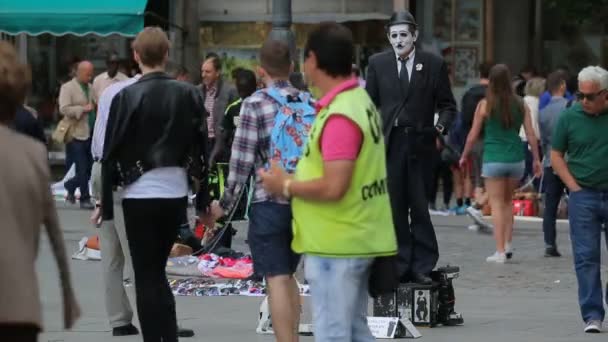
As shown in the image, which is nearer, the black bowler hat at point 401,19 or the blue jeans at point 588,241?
the blue jeans at point 588,241

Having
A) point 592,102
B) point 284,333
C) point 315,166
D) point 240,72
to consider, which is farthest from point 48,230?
point 240,72

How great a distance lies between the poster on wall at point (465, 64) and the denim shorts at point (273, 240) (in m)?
16.8

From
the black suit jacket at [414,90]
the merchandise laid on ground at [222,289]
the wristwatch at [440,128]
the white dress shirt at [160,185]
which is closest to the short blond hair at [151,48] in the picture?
the white dress shirt at [160,185]

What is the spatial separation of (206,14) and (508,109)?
10357mm

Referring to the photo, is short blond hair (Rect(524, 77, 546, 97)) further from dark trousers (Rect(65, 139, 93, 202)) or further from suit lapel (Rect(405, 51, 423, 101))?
suit lapel (Rect(405, 51, 423, 101))

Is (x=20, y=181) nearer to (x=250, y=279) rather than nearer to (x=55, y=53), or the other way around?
(x=250, y=279)

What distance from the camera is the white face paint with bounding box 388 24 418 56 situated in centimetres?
1093

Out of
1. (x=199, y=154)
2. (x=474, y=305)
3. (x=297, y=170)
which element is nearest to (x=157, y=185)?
(x=199, y=154)

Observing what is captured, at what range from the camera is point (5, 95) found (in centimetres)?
541

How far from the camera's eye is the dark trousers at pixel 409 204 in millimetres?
10750

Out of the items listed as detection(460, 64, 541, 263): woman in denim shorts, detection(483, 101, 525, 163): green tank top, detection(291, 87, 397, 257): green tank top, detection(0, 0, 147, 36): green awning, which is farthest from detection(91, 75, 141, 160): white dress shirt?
detection(0, 0, 147, 36): green awning

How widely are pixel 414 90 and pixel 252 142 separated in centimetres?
279

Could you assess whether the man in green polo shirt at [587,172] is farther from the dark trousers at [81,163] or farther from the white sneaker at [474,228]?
the dark trousers at [81,163]

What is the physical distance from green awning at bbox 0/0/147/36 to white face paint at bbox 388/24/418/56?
10.7 metres
